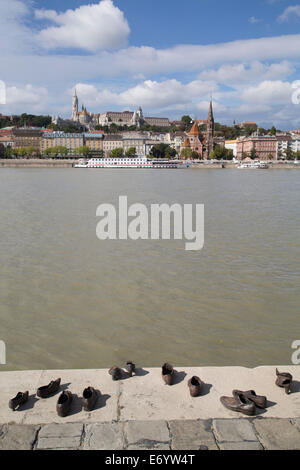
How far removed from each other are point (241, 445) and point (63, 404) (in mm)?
1015

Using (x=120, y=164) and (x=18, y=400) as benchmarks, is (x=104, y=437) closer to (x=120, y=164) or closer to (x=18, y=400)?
(x=18, y=400)

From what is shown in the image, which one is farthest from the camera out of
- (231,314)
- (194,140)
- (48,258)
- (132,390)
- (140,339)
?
(194,140)

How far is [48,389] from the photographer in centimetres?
254

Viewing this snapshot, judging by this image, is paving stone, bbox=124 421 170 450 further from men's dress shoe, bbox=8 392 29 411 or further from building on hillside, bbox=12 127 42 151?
building on hillside, bbox=12 127 42 151

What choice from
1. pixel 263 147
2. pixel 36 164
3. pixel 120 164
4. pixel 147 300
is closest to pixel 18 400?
pixel 147 300

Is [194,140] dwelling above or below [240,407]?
above

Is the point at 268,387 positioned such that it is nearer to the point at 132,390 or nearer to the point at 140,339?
the point at 132,390

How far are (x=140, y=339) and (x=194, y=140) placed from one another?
302 feet

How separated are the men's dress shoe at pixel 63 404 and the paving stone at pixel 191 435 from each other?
614 mm

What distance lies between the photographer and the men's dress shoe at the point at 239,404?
2.34 m

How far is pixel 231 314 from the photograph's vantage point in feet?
15.2

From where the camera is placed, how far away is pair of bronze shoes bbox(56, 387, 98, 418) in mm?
2346

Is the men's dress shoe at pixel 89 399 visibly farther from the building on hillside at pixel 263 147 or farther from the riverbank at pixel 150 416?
the building on hillside at pixel 263 147

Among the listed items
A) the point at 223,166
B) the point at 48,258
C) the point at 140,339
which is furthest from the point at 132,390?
the point at 223,166
